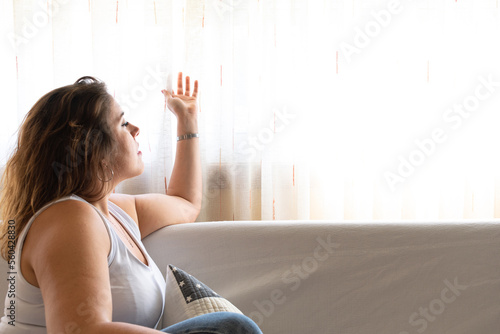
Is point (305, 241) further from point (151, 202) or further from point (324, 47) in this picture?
point (324, 47)

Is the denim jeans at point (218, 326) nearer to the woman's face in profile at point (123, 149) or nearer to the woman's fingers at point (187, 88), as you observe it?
the woman's face in profile at point (123, 149)

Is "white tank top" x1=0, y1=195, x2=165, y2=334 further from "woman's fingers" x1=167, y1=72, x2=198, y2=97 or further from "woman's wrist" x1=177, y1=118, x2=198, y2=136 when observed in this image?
"woman's fingers" x1=167, y1=72, x2=198, y2=97

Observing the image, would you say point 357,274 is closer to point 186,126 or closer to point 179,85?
point 186,126

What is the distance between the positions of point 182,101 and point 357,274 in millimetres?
833

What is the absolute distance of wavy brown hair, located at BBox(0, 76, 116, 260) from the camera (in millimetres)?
1075

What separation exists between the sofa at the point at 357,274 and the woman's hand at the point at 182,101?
0.47 metres

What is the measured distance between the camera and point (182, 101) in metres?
1.70

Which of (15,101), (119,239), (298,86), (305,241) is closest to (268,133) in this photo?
(298,86)

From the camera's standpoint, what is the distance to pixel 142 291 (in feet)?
3.70

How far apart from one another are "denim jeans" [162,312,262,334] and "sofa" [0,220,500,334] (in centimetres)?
38

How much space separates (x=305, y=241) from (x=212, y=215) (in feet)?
1.61

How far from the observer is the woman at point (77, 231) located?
0.89 metres

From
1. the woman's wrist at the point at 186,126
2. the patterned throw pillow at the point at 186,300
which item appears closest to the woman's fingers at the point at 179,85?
the woman's wrist at the point at 186,126

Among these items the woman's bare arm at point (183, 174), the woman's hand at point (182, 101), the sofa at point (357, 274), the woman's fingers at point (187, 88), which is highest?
the woman's fingers at point (187, 88)
